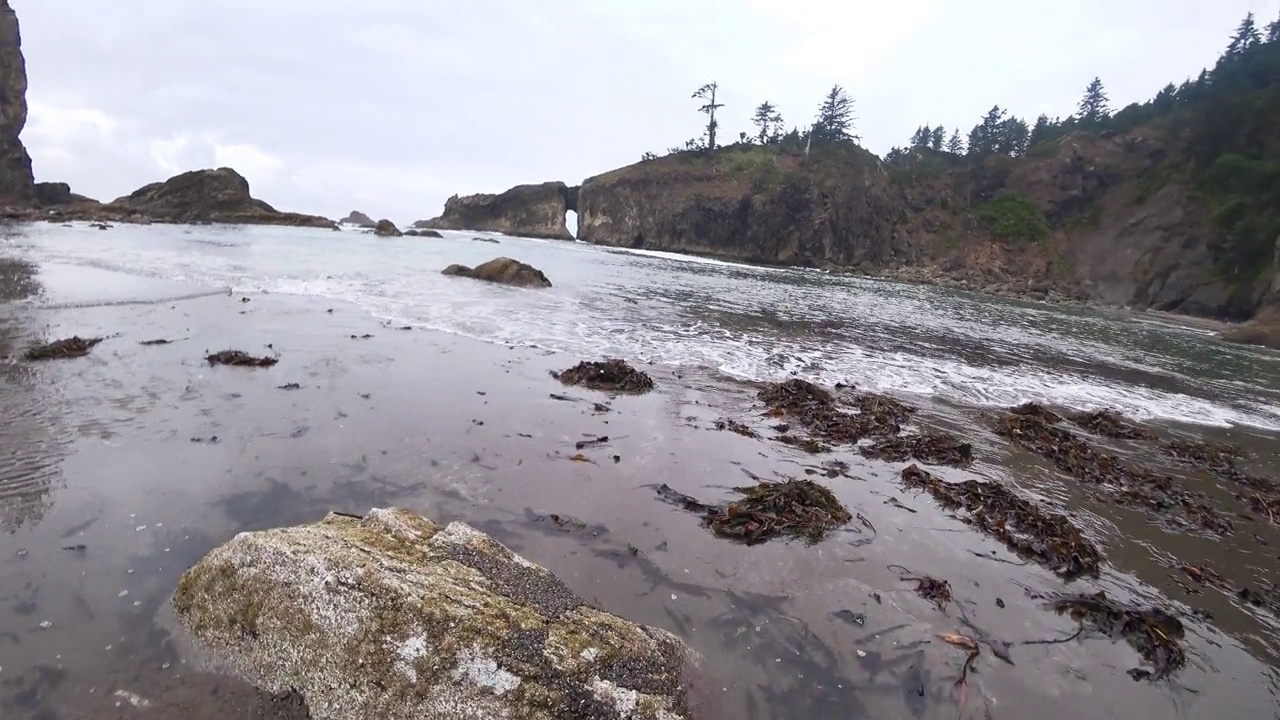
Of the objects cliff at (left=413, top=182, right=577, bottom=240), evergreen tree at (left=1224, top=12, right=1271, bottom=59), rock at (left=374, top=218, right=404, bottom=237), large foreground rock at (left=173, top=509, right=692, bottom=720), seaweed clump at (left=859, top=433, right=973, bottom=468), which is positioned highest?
evergreen tree at (left=1224, top=12, right=1271, bottom=59)

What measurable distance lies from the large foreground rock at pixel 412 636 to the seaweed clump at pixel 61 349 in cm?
753

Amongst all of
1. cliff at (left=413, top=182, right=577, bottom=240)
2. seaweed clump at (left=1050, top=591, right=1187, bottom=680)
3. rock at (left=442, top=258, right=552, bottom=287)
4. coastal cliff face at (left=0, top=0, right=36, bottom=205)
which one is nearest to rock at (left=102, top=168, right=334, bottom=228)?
coastal cliff face at (left=0, top=0, right=36, bottom=205)

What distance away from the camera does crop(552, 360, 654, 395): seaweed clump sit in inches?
370

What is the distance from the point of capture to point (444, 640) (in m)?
2.80

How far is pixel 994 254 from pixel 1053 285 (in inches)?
458

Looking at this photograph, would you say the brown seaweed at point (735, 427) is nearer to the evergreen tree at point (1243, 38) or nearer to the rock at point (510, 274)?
the rock at point (510, 274)

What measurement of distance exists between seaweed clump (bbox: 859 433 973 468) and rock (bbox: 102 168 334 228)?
244 ft

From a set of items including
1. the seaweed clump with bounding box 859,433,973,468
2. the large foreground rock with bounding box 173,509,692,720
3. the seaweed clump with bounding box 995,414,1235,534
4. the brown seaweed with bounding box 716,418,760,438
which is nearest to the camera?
the large foreground rock with bounding box 173,509,692,720

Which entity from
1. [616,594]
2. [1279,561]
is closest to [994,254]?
[1279,561]

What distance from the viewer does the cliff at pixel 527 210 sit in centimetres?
10019

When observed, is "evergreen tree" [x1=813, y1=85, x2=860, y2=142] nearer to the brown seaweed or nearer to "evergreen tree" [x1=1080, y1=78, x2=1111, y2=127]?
"evergreen tree" [x1=1080, y1=78, x2=1111, y2=127]

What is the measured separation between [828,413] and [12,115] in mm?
92276

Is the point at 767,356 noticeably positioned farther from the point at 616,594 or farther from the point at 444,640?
the point at 444,640

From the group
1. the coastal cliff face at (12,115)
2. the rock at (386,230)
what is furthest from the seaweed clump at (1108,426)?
the coastal cliff face at (12,115)
